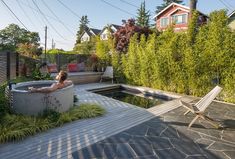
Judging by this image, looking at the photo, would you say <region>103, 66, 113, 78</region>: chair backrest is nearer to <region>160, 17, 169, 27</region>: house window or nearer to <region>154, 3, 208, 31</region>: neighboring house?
<region>154, 3, 208, 31</region>: neighboring house

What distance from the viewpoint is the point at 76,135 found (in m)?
3.97

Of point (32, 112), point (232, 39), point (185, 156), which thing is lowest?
point (185, 156)

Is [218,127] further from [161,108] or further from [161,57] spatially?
[161,57]

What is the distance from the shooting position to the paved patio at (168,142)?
3.35 meters

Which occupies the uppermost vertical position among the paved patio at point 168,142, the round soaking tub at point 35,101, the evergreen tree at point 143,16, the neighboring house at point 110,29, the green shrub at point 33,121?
the evergreen tree at point 143,16

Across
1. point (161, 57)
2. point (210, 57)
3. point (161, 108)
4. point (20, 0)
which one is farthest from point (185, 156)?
point (20, 0)

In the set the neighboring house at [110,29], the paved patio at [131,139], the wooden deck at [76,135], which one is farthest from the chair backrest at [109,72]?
the paved patio at [131,139]

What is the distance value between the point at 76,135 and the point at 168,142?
5.69 ft

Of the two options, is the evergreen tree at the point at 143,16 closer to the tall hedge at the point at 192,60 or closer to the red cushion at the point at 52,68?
the red cushion at the point at 52,68

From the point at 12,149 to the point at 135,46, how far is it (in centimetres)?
746

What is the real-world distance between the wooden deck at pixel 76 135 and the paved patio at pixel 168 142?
22 cm

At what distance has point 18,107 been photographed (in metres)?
4.68

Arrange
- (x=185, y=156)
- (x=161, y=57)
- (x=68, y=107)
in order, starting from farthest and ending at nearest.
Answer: (x=161, y=57), (x=68, y=107), (x=185, y=156)

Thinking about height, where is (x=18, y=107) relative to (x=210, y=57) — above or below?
below
